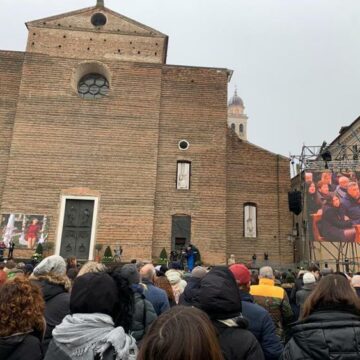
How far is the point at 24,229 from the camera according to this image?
61.8 feet

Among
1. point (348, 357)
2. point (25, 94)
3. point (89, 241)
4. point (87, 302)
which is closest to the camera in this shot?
point (348, 357)

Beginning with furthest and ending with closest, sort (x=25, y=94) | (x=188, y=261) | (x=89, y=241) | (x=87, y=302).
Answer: (x=25, y=94), (x=89, y=241), (x=188, y=261), (x=87, y=302)

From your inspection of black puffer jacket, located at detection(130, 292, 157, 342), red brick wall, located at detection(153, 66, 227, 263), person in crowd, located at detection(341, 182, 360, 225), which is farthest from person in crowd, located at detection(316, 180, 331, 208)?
black puffer jacket, located at detection(130, 292, 157, 342)

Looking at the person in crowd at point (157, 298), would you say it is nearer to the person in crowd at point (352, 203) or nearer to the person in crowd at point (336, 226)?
the person in crowd at point (336, 226)

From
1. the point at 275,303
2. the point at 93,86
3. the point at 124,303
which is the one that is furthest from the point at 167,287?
the point at 93,86

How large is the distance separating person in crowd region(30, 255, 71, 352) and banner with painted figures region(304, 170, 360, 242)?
564 inches

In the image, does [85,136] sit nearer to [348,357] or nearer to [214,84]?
[214,84]

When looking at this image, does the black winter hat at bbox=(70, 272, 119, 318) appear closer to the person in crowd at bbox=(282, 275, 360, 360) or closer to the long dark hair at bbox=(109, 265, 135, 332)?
the long dark hair at bbox=(109, 265, 135, 332)

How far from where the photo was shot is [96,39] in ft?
72.6

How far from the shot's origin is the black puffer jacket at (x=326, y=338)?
2.18 m

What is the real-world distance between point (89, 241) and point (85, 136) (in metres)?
5.35

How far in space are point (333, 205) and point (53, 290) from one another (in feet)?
50.0

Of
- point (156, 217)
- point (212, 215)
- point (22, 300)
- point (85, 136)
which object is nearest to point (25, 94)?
point (85, 136)

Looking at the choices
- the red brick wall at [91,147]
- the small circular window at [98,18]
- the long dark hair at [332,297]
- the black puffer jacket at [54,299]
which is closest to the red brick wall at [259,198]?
the red brick wall at [91,147]
